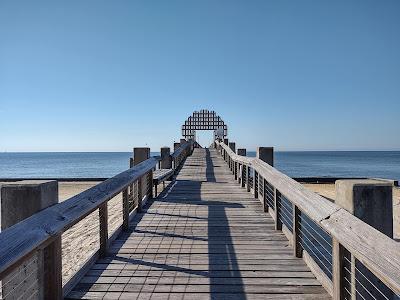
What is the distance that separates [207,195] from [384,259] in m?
7.43

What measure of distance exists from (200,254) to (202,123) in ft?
133

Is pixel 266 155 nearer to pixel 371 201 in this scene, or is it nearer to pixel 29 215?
pixel 371 201

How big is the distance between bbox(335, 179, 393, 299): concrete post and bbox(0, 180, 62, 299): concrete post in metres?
2.09

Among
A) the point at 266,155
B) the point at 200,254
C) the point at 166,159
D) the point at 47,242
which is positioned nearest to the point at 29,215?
the point at 47,242

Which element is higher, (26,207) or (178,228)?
(26,207)

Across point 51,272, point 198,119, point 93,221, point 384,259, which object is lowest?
point 93,221

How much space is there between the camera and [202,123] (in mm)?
44875

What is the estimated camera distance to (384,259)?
6.03ft

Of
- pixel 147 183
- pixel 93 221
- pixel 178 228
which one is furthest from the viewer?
pixel 93 221

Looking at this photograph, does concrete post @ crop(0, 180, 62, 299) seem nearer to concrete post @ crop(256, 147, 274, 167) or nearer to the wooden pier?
the wooden pier

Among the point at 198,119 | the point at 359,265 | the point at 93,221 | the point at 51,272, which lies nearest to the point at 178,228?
the point at 51,272

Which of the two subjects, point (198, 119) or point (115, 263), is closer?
point (115, 263)

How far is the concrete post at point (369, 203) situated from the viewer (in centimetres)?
253

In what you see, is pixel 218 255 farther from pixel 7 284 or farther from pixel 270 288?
pixel 7 284
